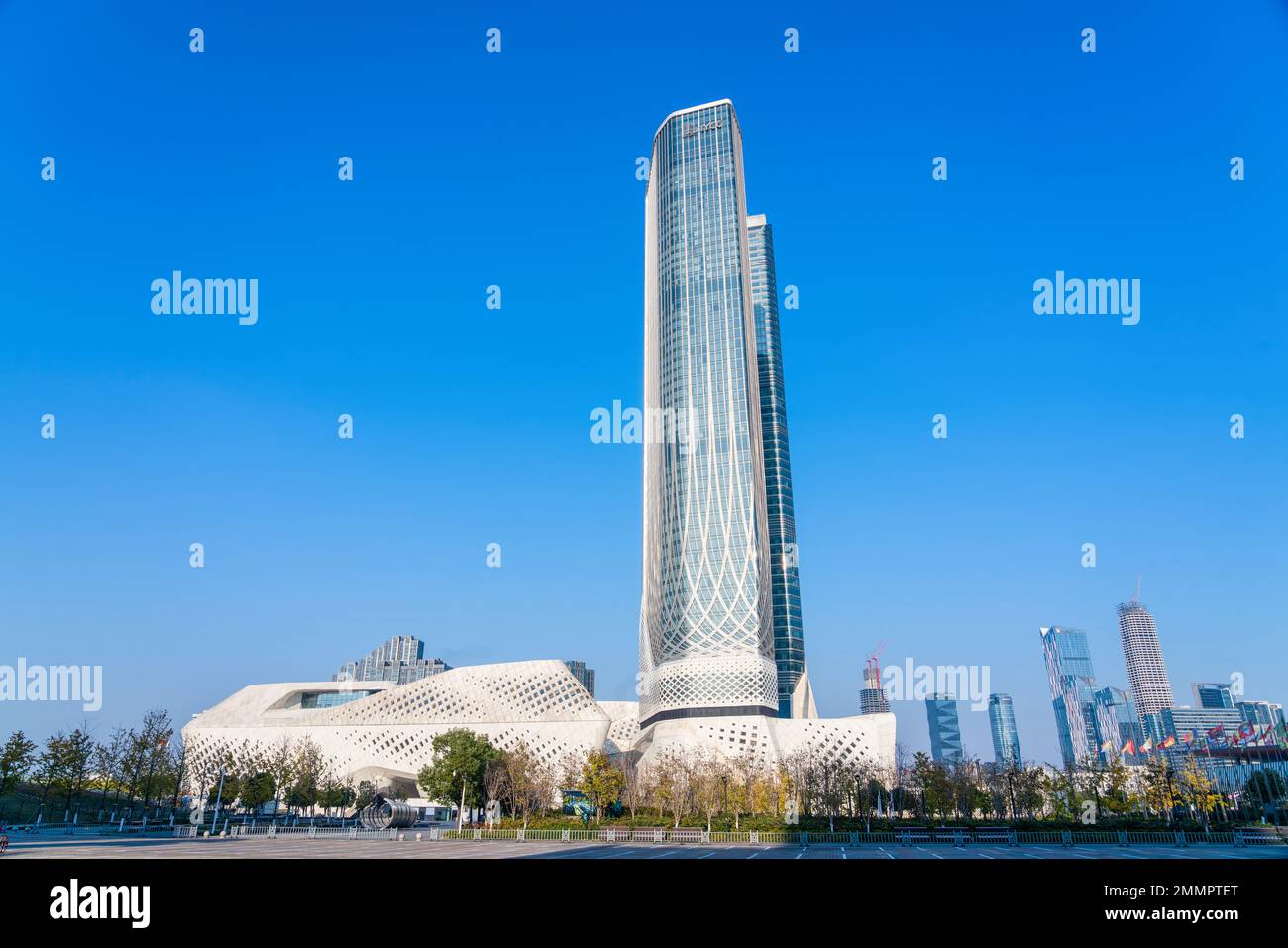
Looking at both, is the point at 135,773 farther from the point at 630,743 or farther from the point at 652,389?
the point at 652,389

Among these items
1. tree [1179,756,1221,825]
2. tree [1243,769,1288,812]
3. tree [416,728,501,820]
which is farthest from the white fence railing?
tree [1243,769,1288,812]

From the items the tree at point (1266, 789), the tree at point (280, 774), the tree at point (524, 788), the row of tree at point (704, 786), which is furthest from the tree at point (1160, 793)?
the tree at point (280, 774)

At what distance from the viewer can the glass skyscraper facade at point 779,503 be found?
134 m

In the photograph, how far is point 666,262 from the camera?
123 m

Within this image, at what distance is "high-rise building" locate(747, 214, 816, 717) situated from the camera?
133 meters

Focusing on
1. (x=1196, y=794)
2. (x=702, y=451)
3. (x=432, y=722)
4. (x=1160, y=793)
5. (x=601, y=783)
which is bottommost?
(x=1196, y=794)

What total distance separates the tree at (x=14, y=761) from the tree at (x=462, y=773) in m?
31.5

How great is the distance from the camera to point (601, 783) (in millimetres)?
60312

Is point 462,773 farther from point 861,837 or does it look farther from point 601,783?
point 861,837

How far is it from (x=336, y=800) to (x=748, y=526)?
62125 millimetres

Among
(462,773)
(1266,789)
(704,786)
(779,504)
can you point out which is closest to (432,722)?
(462,773)

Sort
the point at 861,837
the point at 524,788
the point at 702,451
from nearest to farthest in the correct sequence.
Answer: the point at 861,837 < the point at 524,788 < the point at 702,451

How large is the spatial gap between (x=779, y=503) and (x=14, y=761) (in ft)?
373
